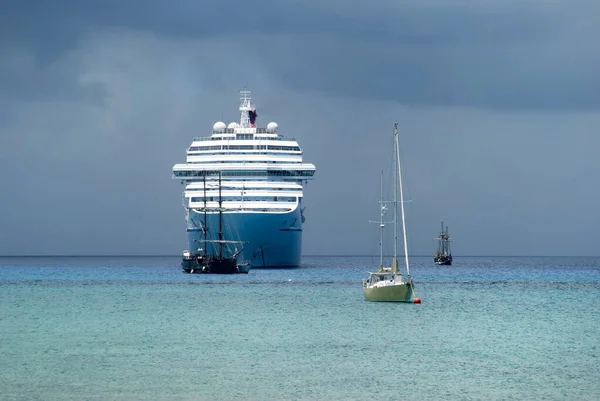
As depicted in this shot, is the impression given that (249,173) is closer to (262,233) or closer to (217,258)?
(262,233)

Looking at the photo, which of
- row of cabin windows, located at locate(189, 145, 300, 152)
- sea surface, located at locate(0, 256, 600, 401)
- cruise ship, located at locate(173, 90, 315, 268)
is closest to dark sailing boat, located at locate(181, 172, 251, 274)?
cruise ship, located at locate(173, 90, 315, 268)

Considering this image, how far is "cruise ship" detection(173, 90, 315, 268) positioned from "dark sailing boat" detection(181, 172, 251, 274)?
0.59 meters

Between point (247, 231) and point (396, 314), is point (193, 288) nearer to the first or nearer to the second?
point (247, 231)

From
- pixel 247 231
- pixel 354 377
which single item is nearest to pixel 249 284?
pixel 247 231

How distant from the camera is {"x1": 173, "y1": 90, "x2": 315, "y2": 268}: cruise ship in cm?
10881

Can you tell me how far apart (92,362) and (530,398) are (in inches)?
612

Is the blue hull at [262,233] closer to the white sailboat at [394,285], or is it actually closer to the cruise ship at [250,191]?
the cruise ship at [250,191]

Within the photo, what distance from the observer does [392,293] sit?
2544 inches

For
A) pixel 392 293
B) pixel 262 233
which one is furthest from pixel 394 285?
pixel 262 233

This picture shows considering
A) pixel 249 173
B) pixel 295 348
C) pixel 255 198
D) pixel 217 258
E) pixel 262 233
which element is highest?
pixel 249 173

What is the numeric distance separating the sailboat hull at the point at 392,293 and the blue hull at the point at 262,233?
42.2 metres

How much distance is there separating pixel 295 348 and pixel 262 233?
64.9 metres

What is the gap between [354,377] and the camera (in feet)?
117

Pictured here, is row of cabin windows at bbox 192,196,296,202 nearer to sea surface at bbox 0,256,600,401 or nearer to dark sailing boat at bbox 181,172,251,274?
dark sailing boat at bbox 181,172,251,274
